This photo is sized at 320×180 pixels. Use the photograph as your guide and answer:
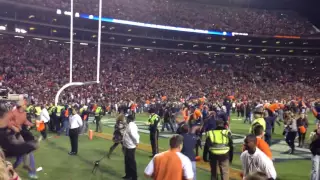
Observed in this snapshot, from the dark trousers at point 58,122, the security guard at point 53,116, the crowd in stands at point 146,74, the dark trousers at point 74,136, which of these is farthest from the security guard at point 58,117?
the crowd in stands at point 146,74

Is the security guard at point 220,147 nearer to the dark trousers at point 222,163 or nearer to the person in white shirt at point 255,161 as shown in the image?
the dark trousers at point 222,163

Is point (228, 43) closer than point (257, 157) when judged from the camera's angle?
No

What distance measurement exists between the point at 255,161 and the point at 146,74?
1573 inches

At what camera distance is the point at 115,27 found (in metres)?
48.7

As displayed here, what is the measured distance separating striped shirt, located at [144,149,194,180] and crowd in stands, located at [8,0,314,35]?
40868 millimetres

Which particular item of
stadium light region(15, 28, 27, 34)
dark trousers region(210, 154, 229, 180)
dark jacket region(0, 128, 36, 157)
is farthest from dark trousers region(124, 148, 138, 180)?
stadium light region(15, 28, 27, 34)

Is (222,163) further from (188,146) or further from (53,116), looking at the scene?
(53,116)

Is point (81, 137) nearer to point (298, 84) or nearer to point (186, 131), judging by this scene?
point (186, 131)

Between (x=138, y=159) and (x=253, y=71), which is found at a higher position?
(x=253, y=71)

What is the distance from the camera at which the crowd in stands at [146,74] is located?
33531mm

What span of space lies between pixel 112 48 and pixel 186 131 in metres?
43.3

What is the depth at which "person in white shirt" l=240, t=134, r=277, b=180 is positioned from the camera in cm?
490

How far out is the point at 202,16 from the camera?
61.2 m

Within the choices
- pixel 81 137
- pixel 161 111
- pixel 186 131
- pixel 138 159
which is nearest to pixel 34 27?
pixel 161 111
